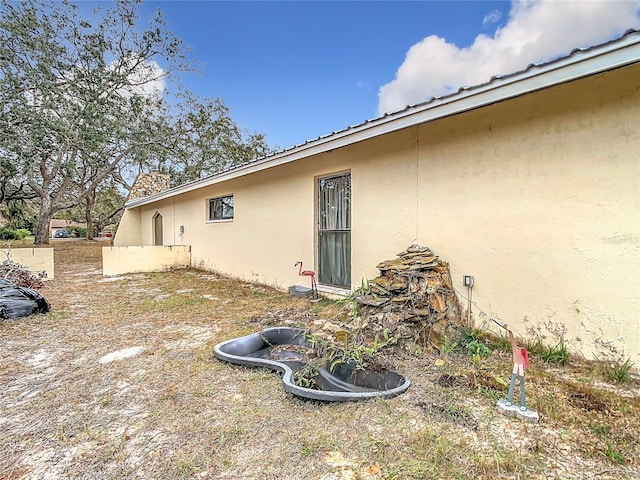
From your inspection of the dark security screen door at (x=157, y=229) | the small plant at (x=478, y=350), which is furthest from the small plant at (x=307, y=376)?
the dark security screen door at (x=157, y=229)

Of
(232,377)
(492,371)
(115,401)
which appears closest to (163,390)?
(115,401)

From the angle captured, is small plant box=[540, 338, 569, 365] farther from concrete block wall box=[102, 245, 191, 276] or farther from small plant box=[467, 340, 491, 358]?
concrete block wall box=[102, 245, 191, 276]

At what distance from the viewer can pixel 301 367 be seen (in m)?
3.50

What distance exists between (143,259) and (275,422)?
33.9ft

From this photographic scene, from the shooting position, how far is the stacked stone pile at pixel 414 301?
156 inches

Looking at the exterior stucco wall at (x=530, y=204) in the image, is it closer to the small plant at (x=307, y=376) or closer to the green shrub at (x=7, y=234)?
the small plant at (x=307, y=376)

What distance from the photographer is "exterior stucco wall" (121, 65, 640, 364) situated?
129 inches

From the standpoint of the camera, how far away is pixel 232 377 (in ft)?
11.0

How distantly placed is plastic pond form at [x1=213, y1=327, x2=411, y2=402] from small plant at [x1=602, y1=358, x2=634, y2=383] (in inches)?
76.3

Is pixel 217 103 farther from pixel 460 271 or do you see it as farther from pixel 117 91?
pixel 460 271

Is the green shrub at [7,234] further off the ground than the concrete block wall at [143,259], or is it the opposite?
the green shrub at [7,234]

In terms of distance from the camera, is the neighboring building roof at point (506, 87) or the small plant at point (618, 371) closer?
the neighboring building roof at point (506, 87)

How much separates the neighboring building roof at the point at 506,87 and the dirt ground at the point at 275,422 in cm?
271

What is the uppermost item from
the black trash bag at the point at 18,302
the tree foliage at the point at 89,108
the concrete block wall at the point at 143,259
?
the tree foliage at the point at 89,108
